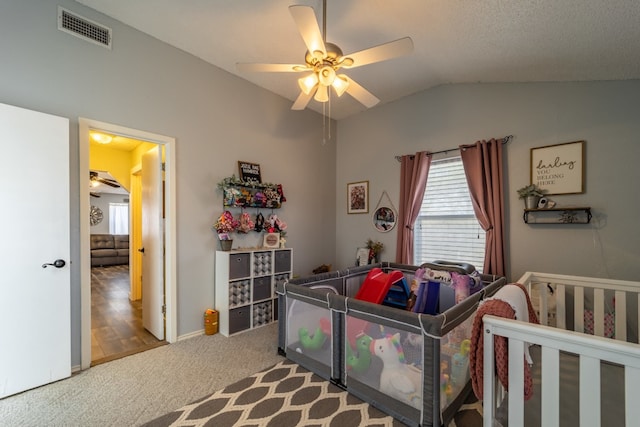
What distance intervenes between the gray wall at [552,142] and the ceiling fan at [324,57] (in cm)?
162

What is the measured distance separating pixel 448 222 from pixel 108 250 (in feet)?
28.7

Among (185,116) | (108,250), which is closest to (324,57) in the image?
(185,116)

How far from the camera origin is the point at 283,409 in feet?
5.83

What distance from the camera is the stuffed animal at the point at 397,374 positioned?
1641mm

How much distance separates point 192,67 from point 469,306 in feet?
11.0

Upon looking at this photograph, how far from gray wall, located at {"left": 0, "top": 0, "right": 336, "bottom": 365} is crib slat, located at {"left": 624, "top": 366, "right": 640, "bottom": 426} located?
3084 millimetres

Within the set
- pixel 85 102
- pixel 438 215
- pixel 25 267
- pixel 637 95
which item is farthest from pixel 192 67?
pixel 637 95

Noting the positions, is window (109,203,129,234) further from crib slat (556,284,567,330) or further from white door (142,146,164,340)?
crib slat (556,284,567,330)

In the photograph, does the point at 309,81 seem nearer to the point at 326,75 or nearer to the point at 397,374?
the point at 326,75

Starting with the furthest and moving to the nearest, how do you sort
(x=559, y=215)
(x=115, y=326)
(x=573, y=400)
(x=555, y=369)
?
(x=115, y=326)
(x=559, y=215)
(x=573, y=400)
(x=555, y=369)

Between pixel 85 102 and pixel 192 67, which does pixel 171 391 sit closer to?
pixel 85 102

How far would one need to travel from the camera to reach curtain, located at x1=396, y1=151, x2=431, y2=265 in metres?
3.47

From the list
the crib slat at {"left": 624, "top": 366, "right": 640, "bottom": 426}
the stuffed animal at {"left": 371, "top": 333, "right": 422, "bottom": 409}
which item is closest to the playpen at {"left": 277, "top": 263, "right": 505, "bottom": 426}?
the stuffed animal at {"left": 371, "top": 333, "right": 422, "bottom": 409}

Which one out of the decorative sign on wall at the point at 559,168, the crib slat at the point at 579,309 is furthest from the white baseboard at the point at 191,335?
the decorative sign on wall at the point at 559,168
